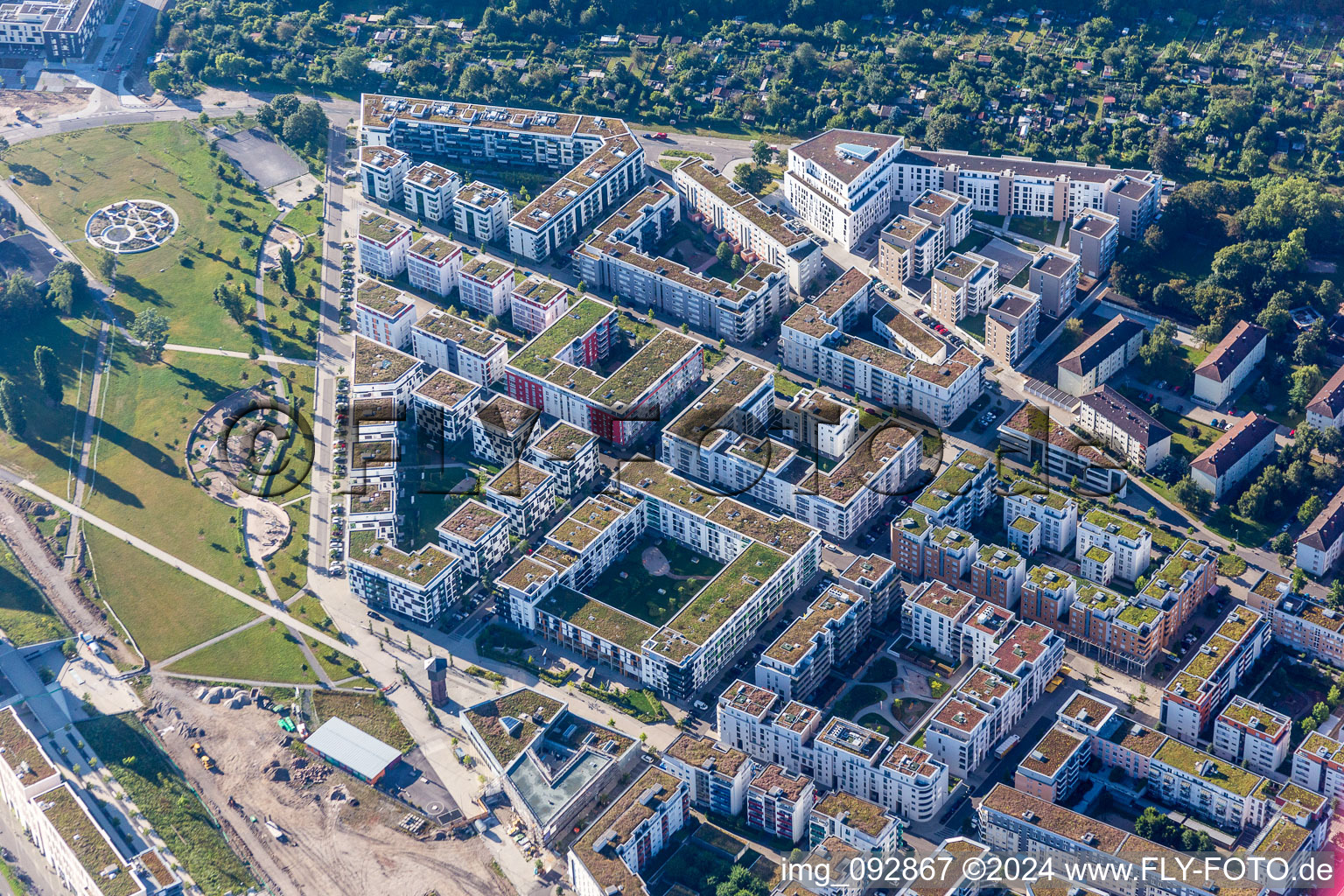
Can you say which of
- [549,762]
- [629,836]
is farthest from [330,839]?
[629,836]

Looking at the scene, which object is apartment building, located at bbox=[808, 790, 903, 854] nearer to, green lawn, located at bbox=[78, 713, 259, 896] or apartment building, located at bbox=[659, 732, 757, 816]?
apartment building, located at bbox=[659, 732, 757, 816]

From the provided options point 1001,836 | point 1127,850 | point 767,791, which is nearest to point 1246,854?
point 1127,850

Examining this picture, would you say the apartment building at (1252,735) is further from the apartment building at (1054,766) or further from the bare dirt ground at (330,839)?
the bare dirt ground at (330,839)

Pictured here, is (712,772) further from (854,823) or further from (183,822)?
(183,822)

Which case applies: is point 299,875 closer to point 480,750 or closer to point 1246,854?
point 480,750

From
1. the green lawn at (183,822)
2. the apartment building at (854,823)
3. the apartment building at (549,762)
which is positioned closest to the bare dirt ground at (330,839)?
the green lawn at (183,822)

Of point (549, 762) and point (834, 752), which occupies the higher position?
point (834, 752)
